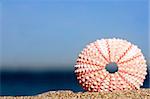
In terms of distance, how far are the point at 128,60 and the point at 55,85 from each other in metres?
8.53

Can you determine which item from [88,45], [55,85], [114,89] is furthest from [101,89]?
[55,85]

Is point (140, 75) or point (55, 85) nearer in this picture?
point (140, 75)

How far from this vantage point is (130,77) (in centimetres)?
911

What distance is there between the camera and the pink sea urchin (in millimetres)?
9016

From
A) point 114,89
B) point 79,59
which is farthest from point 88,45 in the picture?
point 114,89

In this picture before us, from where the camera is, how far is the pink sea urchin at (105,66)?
9.02 metres

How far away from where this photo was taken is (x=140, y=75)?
917 cm

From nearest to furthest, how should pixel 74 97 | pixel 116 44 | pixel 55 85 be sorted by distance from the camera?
pixel 74 97 < pixel 116 44 < pixel 55 85

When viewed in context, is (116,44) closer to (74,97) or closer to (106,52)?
(106,52)

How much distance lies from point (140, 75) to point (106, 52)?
726 mm

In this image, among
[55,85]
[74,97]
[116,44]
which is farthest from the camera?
[55,85]

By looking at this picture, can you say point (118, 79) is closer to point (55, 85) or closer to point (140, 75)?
point (140, 75)

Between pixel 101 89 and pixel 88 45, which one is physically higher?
pixel 88 45

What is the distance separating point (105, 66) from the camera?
905cm
